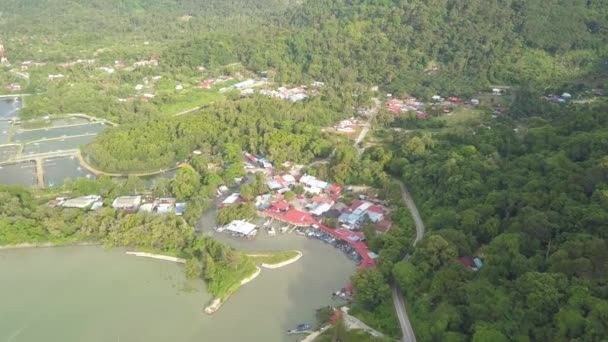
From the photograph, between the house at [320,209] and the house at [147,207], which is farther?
the house at [320,209]

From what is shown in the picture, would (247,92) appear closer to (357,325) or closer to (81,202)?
(81,202)

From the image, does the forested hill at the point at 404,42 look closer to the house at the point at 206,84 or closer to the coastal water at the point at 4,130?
the house at the point at 206,84

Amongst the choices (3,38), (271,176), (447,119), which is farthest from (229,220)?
(3,38)

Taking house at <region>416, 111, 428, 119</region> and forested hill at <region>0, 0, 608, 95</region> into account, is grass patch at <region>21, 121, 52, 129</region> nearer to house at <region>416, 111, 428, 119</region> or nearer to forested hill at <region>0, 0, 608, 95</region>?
forested hill at <region>0, 0, 608, 95</region>

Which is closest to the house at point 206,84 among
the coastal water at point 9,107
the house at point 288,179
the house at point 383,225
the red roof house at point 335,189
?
the coastal water at point 9,107

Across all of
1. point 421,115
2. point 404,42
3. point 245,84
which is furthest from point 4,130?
point 404,42

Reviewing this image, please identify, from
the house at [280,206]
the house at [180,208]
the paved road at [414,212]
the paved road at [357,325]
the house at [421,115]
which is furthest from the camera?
the house at [421,115]
